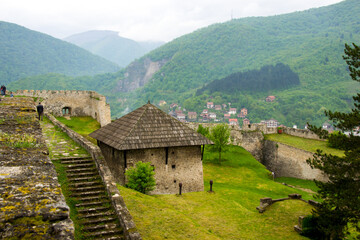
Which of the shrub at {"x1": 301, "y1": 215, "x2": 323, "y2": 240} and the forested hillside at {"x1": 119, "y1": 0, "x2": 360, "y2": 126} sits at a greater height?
the forested hillside at {"x1": 119, "y1": 0, "x2": 360, "y2": 126}

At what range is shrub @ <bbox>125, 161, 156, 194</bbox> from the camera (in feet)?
42.0

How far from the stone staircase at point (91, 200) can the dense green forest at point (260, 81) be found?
12708 centimetres

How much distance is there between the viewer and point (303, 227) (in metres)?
12.5

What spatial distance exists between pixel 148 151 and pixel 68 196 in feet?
19.3

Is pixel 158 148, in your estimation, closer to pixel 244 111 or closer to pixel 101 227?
pixel 101 227

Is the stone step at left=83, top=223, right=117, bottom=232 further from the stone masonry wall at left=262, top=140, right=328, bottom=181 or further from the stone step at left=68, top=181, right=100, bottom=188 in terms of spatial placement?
the stone masonry wall at left=262, top=140, right=328, bottom=181

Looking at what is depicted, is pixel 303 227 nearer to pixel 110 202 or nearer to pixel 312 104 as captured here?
pixel 110 202

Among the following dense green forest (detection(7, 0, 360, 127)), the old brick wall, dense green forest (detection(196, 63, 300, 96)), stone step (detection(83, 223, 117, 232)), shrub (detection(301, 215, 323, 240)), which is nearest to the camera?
stone step (detection(83, 223, 117, 232))

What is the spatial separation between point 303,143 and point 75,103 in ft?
80.0

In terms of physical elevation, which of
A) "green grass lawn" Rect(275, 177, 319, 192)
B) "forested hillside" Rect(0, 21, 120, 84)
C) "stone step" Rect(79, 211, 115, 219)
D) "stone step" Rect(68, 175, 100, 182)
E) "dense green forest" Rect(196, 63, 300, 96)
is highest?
"forested hillside" Rect(0, 21, 120, 84)

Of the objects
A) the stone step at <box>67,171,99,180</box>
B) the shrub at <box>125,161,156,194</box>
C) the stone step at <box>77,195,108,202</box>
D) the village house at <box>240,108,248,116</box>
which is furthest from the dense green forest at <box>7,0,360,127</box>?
the stone step at <box>77,195,108,202</box>

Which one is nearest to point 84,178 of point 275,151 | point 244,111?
point 275,151

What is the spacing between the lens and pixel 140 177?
42.5 ft

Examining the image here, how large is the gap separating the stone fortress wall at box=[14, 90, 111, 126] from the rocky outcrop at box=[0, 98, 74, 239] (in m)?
23.5
